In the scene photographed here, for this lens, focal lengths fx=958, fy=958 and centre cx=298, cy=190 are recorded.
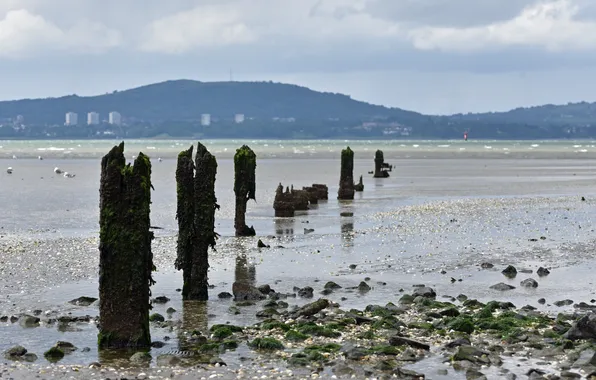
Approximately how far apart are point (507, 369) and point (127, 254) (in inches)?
280

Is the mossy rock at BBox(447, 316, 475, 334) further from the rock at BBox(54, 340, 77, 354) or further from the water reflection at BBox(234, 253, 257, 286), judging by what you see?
the water reflection at BBox(234, 253, 257, 286)

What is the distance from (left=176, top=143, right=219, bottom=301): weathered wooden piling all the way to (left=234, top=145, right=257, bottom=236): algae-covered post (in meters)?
10.4

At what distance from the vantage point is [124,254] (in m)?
17.7

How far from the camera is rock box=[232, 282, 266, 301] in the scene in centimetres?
2234

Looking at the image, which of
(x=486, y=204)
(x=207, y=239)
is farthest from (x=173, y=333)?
(x=486, y=204)

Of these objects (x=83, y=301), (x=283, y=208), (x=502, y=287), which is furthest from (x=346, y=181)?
(x=83, y=301)

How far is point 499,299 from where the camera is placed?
2234cm

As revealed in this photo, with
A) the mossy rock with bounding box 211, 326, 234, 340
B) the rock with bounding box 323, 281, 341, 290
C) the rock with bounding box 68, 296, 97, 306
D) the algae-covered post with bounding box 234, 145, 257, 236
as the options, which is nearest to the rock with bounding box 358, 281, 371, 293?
the rock with bounding box 323, 281, 341, 290

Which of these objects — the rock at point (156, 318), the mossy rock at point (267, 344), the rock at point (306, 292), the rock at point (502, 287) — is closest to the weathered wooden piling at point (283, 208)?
the rock at point (306, 292)

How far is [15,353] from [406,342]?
6.93 metres

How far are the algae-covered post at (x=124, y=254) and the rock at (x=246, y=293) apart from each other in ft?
15.6

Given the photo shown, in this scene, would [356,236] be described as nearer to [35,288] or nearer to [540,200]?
[35,288]

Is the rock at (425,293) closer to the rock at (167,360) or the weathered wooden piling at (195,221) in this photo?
the weathered wooden piling at (195,221)

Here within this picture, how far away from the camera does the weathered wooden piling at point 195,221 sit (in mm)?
22703
